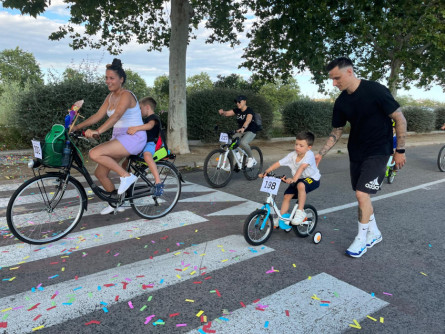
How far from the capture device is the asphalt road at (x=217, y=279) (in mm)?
2652

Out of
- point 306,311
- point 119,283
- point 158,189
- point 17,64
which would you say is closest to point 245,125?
point 158,189

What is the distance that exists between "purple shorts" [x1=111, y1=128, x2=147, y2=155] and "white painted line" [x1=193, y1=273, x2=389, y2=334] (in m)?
2.70

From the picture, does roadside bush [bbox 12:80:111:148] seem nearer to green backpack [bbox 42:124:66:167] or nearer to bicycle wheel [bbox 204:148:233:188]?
bicycle wheel [bbox 204:148:233:188]

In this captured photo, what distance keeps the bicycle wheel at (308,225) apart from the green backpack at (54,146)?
306cm

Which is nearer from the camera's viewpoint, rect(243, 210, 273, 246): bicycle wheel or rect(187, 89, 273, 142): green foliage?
rect(243, 210, 273, 246): bicycle wheel

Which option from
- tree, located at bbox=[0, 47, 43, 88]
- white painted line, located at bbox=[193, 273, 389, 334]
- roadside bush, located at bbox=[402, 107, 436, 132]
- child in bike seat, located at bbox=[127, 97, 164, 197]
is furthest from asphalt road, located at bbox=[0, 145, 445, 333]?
tree, located at bbox=[0, 47, 43, 88]

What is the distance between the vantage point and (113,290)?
3066 mm

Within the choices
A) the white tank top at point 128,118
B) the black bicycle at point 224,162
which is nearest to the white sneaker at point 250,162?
the black bicycle at point 224,162

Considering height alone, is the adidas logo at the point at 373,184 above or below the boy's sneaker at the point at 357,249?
above

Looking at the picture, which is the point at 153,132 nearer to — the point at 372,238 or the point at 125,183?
the point at 125,183

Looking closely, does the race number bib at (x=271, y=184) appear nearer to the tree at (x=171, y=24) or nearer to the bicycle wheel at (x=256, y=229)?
the bicycle wheel at (x=256, y=229)

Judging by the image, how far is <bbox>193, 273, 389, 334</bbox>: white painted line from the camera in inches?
102

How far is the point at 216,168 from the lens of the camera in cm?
722

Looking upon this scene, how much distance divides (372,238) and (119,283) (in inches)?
121
